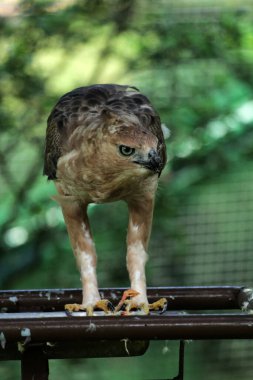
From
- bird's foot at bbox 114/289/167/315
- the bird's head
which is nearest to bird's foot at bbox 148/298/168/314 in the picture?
bird's foot at bbox 114/289/167/315

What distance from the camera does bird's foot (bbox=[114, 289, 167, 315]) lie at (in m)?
3.50

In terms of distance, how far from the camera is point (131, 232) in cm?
388

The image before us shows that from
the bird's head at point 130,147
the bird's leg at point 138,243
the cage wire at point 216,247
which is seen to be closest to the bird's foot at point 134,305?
the bird's leg at point 138,243

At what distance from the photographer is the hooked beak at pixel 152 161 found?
326cm

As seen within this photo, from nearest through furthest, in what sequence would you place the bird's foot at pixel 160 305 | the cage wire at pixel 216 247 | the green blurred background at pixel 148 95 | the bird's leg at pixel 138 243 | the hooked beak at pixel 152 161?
1. the hooked beak at pixel 152 161
2. the bird's foot at pixel 160 305
3. the bird's leg at pixel 138 243
4. the green blurred background at pixel 148 95
5. the cage wire at pixel 216 247

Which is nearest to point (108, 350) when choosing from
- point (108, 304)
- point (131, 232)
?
point (108, 304)

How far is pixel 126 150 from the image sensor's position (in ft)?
11.0

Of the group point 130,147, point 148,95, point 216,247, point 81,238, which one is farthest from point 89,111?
point 216,247

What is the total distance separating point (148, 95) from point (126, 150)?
3220 millimetres

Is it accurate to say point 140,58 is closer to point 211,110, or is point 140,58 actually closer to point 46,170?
point 211,110

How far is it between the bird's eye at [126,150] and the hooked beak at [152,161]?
4 cm

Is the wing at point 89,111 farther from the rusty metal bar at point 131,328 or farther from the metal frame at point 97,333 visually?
the rusty metal bar at point 131,328

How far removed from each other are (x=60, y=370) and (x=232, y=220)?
1838 mm

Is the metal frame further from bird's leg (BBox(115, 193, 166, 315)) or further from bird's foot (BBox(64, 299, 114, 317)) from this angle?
bird's leg (BBox(115, 193, 166, 315))
